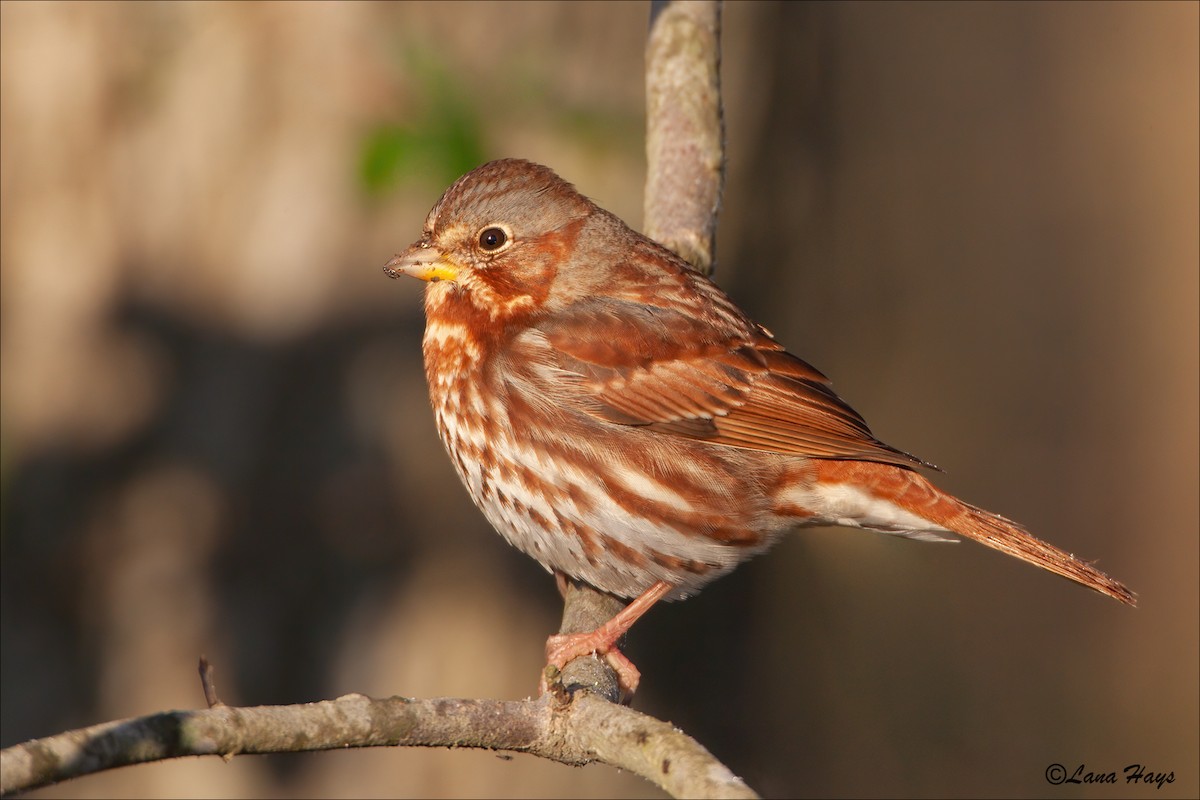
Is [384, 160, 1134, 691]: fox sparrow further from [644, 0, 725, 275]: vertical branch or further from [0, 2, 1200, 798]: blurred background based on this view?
[0, 2, 1200, 798]: blurred background

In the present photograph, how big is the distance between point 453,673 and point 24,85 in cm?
351

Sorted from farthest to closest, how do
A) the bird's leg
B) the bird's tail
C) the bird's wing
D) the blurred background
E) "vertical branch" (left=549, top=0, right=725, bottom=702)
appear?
the blurred background → "vertical branch" (left=549, top=0, right=725, bottom=702) → the bird's wing → the bird's tail → the bird's leg

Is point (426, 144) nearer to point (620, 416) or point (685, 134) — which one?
point (685, 134)

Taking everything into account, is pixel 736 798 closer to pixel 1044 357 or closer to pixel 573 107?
pixel 573 107

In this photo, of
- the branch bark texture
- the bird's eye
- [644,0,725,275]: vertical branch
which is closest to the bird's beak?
the bird's eye

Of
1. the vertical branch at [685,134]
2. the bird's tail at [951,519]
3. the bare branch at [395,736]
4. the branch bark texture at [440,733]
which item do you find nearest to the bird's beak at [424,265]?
the vertical branch at [685,134]

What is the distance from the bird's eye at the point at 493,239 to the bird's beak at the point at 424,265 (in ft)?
0.42

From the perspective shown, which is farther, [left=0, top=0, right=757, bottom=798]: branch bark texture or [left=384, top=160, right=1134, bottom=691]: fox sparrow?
[left=384, top=160, right=1134, bottom=691]: fox sparrow

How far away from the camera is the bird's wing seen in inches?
192

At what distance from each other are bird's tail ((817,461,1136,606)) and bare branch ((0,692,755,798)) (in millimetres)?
1638

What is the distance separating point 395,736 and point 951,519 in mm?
2361

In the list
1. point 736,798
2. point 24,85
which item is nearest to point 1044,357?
point 24,85

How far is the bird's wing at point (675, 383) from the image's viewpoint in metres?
4.87

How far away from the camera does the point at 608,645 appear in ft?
15.0
